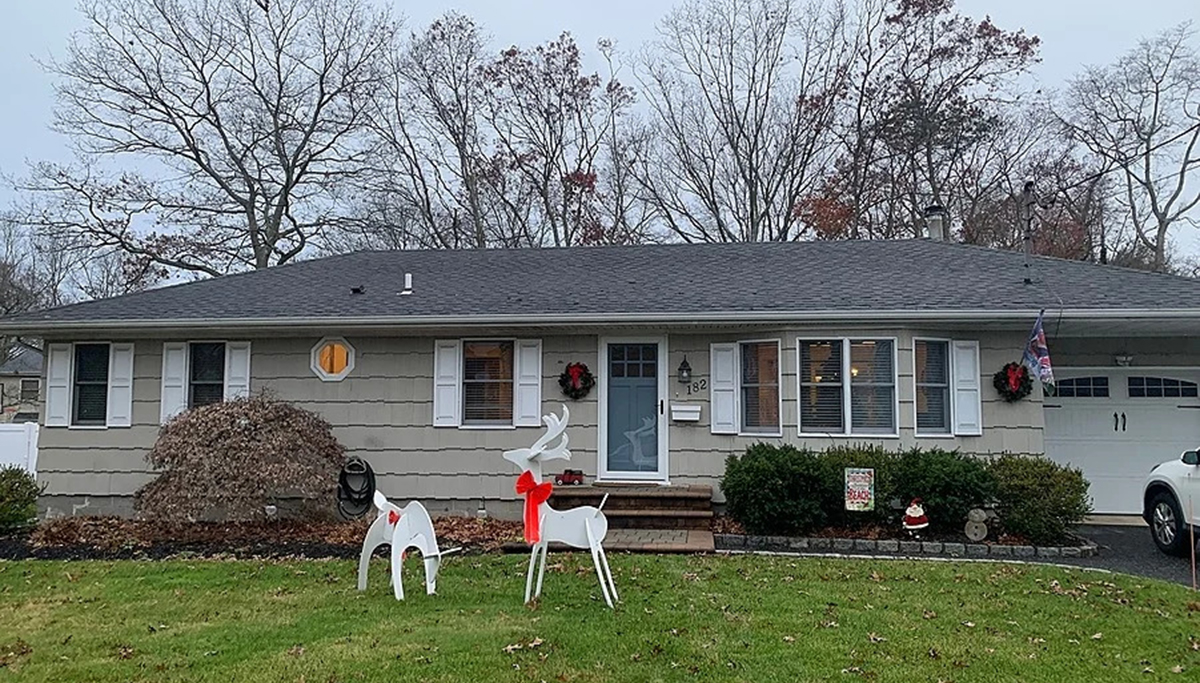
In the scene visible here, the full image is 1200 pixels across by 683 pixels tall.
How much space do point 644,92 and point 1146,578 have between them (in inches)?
757

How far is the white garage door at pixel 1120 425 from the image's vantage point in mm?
9836

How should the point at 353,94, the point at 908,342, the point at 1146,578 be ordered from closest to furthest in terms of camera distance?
the point at 1146,578
the point at 908,342
the point at 353,94

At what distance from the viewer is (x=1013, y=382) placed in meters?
8.86

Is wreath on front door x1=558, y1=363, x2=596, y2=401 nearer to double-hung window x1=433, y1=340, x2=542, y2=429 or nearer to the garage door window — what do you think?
double-hung window x1=433, y1=340, x2=542, y2=429

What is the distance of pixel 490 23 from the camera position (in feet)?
78.7

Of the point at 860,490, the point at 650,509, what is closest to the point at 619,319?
the point at 650,509

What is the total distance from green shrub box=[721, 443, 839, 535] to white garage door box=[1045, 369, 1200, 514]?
3.88m

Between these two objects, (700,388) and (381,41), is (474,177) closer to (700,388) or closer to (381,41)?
(381,41)

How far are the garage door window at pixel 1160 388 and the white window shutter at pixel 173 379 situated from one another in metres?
12.1

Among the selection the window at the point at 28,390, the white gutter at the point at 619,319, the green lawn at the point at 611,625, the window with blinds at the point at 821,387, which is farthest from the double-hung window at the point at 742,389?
the window at the point at 28,390

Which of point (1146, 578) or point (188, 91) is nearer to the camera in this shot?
point (1146, 578)

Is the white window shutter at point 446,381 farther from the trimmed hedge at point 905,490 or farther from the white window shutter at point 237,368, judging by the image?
the trimmed hedge at point 905,490

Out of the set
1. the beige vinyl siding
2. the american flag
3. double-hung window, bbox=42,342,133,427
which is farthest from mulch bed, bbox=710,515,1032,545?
double-hung window, bbox=42,342,133,427

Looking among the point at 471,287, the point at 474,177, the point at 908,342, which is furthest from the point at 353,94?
the point at 908,342
